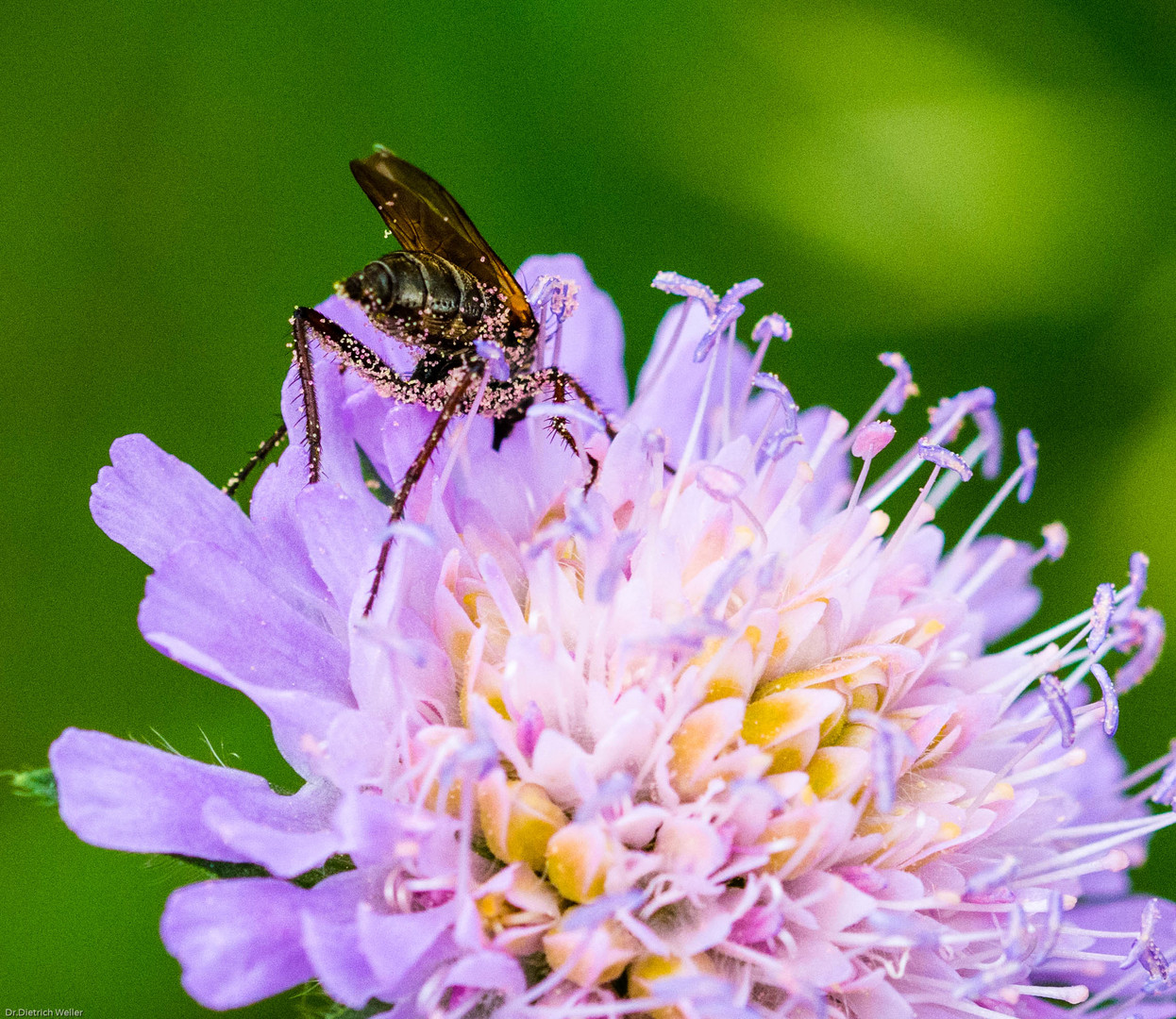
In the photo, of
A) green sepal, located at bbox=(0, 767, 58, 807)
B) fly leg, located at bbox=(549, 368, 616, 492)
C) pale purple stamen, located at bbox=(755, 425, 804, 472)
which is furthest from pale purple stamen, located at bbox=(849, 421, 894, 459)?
green sepal, located at bbox=(0, 767, 58, 807)

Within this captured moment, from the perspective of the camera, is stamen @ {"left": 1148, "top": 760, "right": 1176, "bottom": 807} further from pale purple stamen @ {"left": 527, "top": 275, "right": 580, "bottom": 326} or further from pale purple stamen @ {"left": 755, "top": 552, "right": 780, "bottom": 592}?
pale purple stamen @ {"left": 527, "top": 275, "right": 580, "bottom": 326}

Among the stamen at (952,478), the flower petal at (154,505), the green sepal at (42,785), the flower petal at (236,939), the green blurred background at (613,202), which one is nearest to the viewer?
the flower petal at (236,939)

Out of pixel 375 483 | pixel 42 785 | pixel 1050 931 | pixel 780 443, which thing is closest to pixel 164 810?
pixel 42 785

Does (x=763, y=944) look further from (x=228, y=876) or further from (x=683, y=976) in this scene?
(x=228, y=876)

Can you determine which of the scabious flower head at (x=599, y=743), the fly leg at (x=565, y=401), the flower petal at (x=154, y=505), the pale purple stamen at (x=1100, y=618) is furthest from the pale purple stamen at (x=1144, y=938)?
the flower petal at (x=154, y=505)

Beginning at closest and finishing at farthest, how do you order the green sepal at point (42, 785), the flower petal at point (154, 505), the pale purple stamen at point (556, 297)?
the green sepal at point (42, 785) < the flower petal at point (154, 505) < the pale purple stamen at point (556, 297)

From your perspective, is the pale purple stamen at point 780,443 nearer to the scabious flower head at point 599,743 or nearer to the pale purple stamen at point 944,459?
the scabious flower head at point 599,743

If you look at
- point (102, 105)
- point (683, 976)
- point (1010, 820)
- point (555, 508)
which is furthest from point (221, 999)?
point (102, 105)
